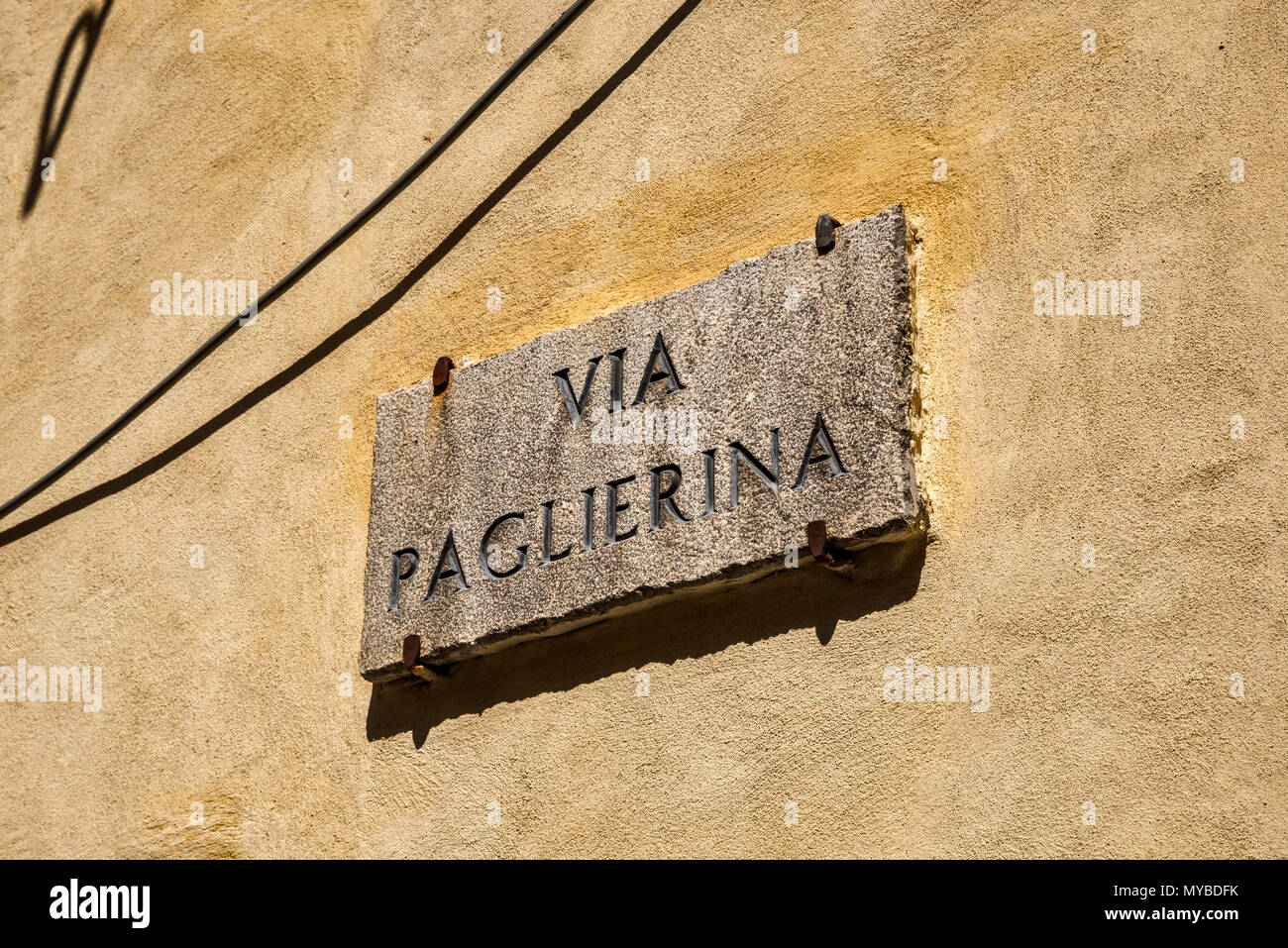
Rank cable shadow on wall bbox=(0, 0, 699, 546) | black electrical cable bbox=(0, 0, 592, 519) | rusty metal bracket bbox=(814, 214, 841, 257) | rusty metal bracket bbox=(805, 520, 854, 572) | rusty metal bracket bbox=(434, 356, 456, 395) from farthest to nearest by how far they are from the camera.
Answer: black electrical cable bbox=(0, 0, 592, 519), cable shadow on wall bbox=(0, 0, 699, 546), rusty metal bracket bbox=(434, 356, 456, 395), rusty metal bracket bbox=(814, 214, 841, 257), rusty metal bracket bbox=(805, 520, 854, 572)

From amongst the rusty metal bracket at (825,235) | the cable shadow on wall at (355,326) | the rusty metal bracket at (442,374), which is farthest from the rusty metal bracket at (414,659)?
the rusty metal bracket at (825,235)

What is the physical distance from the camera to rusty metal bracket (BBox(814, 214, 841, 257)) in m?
3.79

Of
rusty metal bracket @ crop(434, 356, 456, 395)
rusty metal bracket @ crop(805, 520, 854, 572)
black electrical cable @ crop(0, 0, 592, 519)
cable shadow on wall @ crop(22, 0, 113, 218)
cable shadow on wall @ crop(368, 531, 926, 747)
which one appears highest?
cable shadow on wall @ crop(22, 0, 113, 218)

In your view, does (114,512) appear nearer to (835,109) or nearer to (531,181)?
(531,181)

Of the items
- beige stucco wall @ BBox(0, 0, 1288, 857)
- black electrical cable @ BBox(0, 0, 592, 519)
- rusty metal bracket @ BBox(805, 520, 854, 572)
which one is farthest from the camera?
black electrical cable @ BBox(0, 0, 592, 519)

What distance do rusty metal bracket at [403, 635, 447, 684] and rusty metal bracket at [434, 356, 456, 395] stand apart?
2.35 feet

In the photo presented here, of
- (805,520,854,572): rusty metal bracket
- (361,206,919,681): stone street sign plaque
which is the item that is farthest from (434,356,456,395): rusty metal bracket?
(805,520,854,572): rusty metal bracket

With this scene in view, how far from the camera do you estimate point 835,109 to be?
13.4 feet

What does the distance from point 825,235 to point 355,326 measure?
1.68 meters

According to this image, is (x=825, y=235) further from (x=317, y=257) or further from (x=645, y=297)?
(x=317, y=257)

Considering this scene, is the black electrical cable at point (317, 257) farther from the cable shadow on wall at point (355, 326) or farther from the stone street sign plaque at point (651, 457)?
the stone street sign plaque at point (651, 457)

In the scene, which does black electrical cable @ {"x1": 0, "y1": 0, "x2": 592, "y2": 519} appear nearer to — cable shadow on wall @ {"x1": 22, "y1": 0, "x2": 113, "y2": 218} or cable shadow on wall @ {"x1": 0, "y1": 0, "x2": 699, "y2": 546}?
cable shadow on wall @ {"x1": 0, "y1": 0, "x2": 699, "y2": 546}
